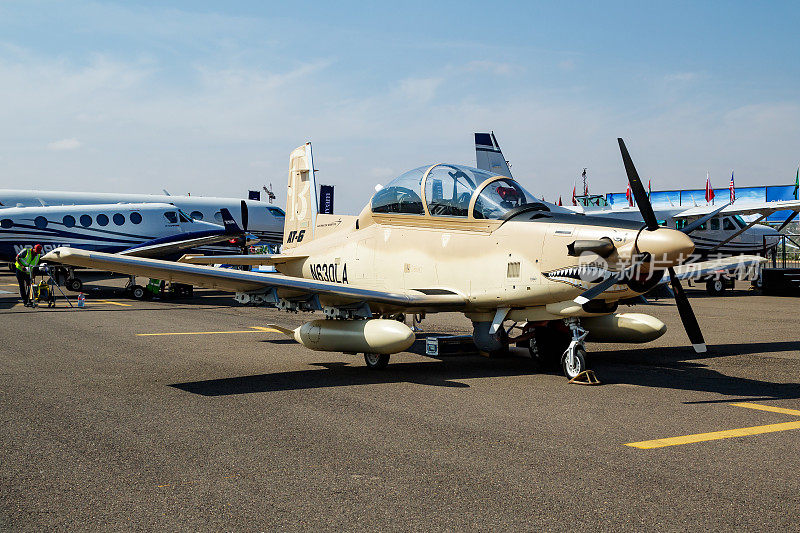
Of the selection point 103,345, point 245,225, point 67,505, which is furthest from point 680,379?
point 245,225

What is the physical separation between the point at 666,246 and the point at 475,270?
2.61 m

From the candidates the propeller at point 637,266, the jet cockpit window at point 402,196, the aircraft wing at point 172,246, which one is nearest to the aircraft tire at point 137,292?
the aircraft wing at point 172,246

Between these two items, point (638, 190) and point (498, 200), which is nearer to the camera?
point (638, 190)

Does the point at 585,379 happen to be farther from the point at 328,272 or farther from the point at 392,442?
the point at 328,272

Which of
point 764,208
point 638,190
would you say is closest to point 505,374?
point 638,190

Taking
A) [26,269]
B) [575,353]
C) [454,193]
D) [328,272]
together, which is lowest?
[575,353]

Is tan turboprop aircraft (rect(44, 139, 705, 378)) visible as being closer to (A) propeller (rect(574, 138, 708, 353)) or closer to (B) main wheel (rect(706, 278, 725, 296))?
(A) propeller (rect(574, 138, 708, 353))

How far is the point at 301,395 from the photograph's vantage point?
8.06 metres

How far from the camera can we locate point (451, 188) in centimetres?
960

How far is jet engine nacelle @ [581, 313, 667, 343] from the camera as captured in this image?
33.1 ft

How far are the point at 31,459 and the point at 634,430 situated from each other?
523 centimetres

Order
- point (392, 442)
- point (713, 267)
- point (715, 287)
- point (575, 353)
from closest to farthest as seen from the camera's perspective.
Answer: point (392, 442), point (575, 353), point (713, 267), point (715, 287)

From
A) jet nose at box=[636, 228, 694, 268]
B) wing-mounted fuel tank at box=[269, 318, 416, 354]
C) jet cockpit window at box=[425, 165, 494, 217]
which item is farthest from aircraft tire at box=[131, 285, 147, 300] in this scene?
jet nose at box=[636, 228, 694, 268]

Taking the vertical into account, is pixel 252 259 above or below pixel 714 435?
above
